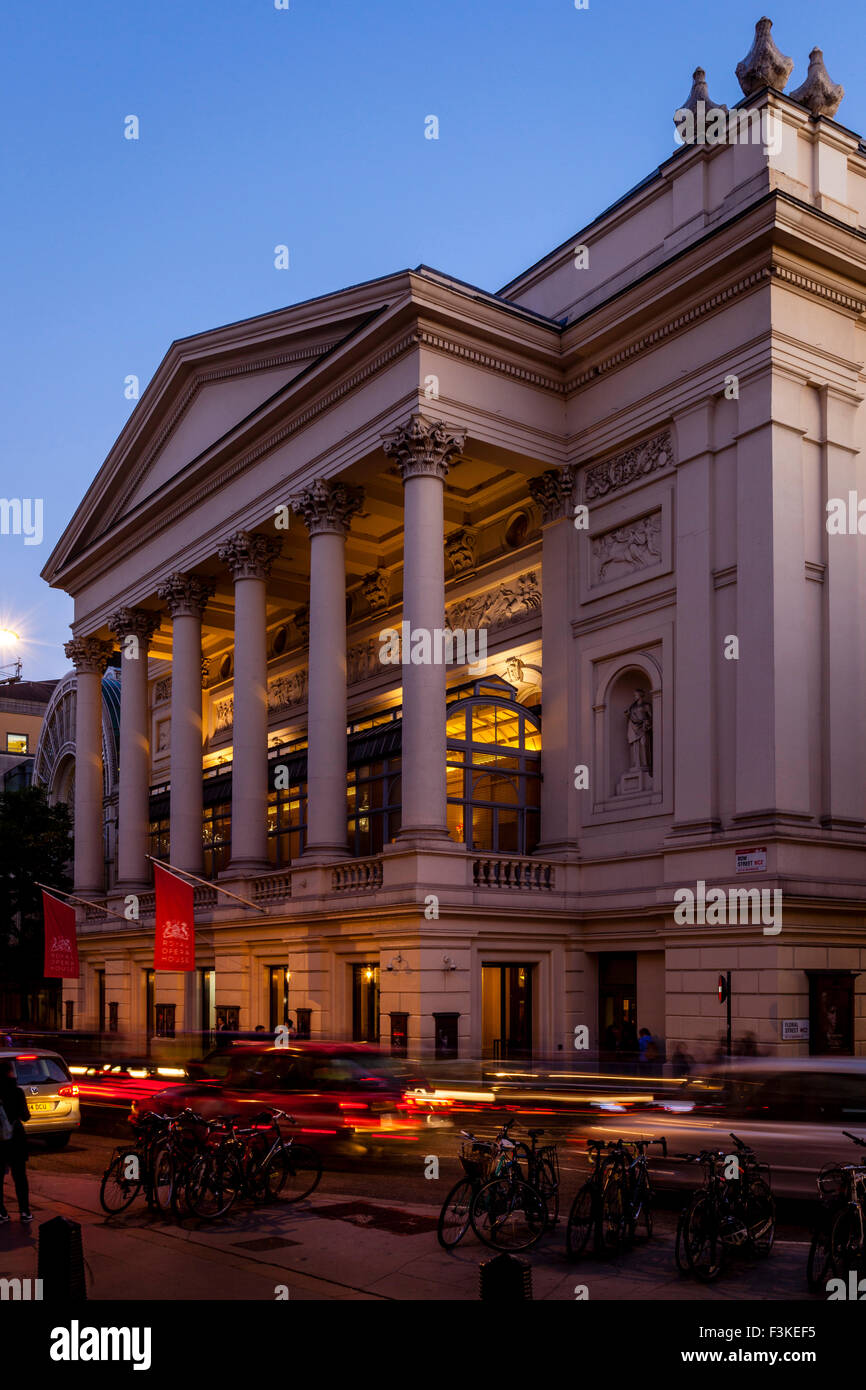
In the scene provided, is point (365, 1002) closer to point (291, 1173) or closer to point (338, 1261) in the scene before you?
point (291, 1173)

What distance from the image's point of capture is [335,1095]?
59.9ft

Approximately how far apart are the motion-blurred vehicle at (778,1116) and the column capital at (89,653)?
3905cm

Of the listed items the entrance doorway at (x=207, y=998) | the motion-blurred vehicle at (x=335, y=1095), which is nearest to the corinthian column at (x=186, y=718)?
the entrance doorway at (x=207, y=998)

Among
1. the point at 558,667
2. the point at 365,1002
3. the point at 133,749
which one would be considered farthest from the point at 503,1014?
the point at 133,749

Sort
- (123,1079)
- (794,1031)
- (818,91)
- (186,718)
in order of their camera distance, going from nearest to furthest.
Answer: (794,1031), (123,1079), (818,91), (186,718)

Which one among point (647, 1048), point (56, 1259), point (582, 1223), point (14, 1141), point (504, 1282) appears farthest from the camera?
point (647, 1048)

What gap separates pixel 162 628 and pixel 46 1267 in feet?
148

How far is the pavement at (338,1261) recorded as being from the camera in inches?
441

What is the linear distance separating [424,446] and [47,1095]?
52.9ft

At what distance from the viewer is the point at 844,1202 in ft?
35.8

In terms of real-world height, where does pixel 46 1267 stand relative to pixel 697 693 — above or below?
below

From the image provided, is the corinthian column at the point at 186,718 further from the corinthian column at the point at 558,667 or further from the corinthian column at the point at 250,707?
the corinthian column at the point at 558,667
